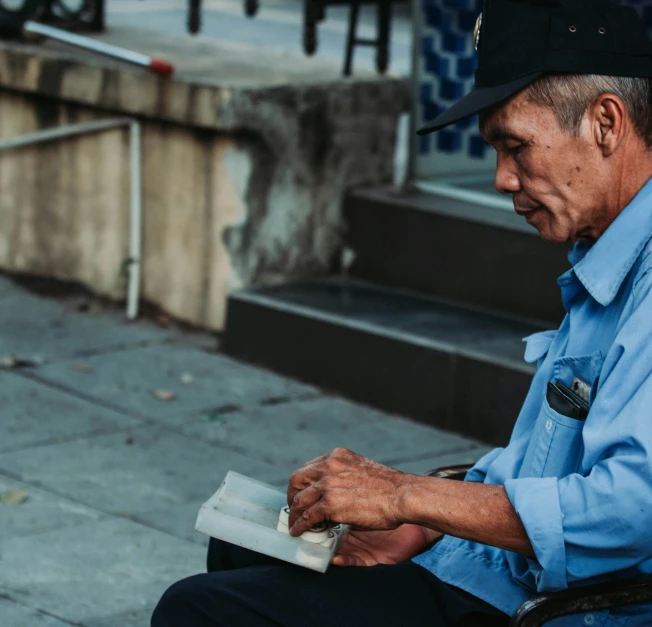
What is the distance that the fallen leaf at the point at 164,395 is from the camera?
5.49 metres

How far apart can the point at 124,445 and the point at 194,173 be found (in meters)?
1.62

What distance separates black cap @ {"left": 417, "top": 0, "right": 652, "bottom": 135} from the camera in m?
2.20

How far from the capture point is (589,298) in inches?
93.5

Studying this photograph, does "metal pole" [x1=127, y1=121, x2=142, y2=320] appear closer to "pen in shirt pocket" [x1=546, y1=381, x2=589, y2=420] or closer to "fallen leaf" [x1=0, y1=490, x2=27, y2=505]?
"fallen leaf" [x1=0, y1=490, x2=27, y2=505]

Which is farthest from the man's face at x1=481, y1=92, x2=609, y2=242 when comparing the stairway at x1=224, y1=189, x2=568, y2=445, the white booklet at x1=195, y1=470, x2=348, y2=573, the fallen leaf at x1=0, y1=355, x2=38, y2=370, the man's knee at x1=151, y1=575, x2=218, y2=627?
the fallen leaf at x1=0, y1=355, x2=38, y2=370

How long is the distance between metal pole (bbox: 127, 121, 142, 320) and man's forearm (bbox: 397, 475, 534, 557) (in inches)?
166

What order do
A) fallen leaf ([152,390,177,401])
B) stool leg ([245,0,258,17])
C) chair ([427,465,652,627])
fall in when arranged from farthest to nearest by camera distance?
1. stool leg ([245,0,258,17])
2. fallen leaf ([152,390,177,401])
3. chair ([427,465,652,627])

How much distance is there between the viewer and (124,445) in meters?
4.97

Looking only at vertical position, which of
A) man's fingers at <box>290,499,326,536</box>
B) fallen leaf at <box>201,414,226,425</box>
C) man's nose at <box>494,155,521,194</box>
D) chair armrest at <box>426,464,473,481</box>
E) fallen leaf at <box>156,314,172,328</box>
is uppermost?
man's nose at <box>494,155,521,194</box>

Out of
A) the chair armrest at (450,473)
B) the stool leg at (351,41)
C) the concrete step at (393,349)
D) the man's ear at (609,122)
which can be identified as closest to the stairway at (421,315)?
the concrete step at (393,349)

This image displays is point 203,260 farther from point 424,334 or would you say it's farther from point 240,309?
point 424,334

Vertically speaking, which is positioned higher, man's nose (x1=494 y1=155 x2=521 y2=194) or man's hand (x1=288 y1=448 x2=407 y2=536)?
man's nose (x1=494 y1=155 x2=521 y2=194)

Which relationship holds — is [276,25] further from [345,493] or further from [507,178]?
[345,493]

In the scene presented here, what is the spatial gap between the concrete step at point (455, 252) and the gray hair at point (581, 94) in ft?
10.4
